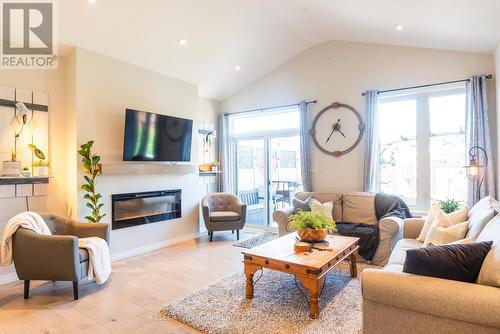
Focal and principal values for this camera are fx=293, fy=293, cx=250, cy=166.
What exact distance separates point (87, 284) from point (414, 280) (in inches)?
135

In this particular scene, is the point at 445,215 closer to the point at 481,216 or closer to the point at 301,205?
the point at 481,216

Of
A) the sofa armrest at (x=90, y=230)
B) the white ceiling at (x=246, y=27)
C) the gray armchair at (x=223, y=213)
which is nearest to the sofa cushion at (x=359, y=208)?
the gray armchair at (x=223, y=213)

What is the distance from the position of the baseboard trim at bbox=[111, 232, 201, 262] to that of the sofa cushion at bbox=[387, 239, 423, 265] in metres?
3.60

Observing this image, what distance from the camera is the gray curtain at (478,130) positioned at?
12.8 feet

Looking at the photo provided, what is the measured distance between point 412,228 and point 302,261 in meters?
1.80

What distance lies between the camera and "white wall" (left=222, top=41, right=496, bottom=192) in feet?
14.3

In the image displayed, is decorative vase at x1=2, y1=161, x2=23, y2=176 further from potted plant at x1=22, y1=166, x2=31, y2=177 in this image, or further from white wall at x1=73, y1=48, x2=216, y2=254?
white wall at x1=73, y1=48, x2=216, y2=254

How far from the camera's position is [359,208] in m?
A: 4.67

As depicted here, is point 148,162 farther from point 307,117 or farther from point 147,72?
point 307,117

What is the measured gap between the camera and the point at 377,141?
4.86 m

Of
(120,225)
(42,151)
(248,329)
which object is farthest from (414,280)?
(42,151)

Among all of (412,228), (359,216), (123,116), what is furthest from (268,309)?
(123,116)

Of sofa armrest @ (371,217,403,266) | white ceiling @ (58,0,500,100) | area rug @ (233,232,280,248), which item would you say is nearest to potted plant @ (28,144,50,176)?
white ceiling @ (58,0,500,100)

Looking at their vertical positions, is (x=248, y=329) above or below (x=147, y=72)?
below
